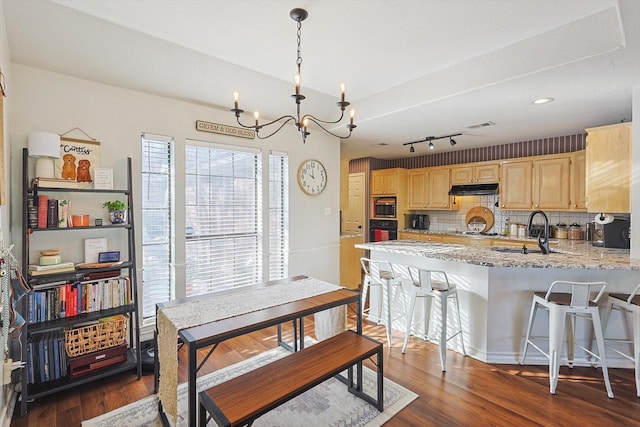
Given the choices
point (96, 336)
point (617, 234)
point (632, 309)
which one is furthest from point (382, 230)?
point (96, 336)

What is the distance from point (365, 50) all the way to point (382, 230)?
433cm

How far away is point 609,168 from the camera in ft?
10.2

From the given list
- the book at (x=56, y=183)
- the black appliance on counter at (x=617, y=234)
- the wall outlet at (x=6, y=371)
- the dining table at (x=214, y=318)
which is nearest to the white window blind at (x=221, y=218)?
the book at (x=56, y=183)

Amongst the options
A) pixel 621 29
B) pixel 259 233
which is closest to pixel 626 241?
pixel 621 29

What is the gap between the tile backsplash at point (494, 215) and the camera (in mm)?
4645

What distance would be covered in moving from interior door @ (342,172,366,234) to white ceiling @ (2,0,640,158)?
331cm

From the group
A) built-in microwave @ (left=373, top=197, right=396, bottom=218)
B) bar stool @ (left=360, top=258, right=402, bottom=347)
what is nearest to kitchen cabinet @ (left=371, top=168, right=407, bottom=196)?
built-in microwave @ (left=373, top=197, right=396, bottom=218)

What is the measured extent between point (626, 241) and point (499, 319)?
2.01 m

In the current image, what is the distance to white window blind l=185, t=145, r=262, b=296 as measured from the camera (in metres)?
3.23

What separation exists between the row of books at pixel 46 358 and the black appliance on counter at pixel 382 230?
511cm

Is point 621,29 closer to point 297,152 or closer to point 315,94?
point 315,94

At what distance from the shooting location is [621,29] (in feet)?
5.93

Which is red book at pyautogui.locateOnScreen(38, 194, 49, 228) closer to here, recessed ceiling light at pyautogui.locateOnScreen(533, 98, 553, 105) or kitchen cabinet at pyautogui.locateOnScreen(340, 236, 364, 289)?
kitchen cabinet at pyautogui.locateOnScreen(340, 236, 364, 289)

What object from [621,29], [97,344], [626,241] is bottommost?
[97,344]
